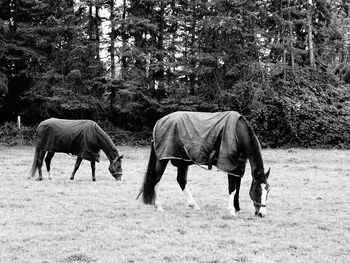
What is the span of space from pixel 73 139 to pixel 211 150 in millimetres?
6127

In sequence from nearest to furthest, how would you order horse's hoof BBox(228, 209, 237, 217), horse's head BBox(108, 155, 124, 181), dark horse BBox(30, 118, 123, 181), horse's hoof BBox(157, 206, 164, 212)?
horse's hoof BBox(228, 209, 237, 217) < horse's hoof BBox(157, 206, 164, 212) < horse's head BBox(108, 155, 124, 181) < dark horse BBox(30, 118, 123, 181)

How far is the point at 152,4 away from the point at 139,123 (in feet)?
23.6

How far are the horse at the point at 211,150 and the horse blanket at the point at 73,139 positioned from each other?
14.9 ft

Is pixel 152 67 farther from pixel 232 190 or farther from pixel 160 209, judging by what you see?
pixel 232 190

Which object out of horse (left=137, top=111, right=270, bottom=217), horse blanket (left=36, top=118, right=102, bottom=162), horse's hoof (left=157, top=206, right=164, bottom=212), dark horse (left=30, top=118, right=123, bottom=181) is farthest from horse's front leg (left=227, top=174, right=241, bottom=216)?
horse blanket (left=36, top=118, right=102, bottom=162)

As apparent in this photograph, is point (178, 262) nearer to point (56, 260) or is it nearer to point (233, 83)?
point (56, 260)

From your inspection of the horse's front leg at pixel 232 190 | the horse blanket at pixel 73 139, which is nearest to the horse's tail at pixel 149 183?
the horse's front leg at pixel 232 190

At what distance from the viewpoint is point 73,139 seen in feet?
42.3

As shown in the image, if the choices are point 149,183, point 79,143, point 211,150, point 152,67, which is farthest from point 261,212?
point 152,67

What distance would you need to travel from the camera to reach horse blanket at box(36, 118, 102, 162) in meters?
12.9

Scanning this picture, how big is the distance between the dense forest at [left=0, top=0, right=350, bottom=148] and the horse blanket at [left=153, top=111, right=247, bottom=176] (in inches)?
592

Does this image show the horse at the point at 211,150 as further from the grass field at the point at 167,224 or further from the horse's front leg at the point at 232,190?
the grass field at the point at 167,224

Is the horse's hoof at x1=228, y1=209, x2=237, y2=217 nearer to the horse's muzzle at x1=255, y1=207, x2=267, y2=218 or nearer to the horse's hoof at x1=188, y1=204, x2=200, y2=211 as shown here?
the horse's muzzle at x1=255, y1=207, x2=267, y2=218

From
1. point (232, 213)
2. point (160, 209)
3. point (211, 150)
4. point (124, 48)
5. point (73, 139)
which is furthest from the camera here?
point (124, 48)
